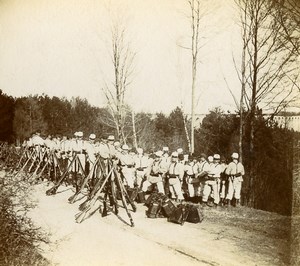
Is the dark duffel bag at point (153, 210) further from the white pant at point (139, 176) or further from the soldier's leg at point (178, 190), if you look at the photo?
the white pant at point (139, 176)

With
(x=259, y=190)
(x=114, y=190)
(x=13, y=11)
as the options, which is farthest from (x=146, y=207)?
(x=13, y=11)

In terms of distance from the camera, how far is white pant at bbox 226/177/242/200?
13.3 feet

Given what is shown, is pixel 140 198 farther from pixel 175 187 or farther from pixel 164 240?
pixel 164 240

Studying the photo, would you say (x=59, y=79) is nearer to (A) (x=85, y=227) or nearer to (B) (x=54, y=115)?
(B) (x=54, y=115)

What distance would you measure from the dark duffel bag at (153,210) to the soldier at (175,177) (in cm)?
77

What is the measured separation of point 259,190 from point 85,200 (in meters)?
1.75

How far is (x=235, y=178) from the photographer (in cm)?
409

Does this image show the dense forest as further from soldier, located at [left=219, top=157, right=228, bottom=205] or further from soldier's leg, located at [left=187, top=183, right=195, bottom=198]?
soldier's leg, located at [left=187, top=183, right=195, bottom=198]

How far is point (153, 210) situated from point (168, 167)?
3.88 ft

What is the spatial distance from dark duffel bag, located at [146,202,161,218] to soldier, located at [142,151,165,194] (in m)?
0.95

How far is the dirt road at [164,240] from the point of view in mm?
2955

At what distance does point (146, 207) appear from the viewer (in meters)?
Answer: 4.20

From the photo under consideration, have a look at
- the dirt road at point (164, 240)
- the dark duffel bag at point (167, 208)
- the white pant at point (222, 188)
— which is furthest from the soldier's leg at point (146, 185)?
the dirt road at point (164, 240)

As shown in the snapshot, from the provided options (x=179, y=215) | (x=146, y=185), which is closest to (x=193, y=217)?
(x=179, y=215)
